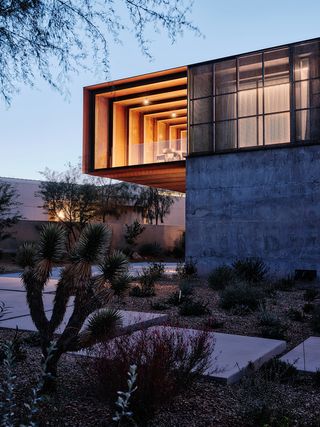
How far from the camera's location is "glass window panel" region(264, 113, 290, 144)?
18219mm

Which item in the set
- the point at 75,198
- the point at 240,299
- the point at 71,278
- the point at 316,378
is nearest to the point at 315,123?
the point at 240,299

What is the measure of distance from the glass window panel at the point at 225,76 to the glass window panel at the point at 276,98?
4.72 ft

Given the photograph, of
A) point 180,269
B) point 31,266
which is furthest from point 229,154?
point 31,266

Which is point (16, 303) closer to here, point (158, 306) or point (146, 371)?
point (158, 306)

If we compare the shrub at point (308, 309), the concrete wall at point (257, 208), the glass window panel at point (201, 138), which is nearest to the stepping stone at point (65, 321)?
the shrub at point (308, 309)

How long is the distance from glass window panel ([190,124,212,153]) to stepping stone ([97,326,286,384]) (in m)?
12.8

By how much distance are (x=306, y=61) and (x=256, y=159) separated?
4.01 m

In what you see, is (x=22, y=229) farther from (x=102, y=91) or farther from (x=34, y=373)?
(x=34, y=373)

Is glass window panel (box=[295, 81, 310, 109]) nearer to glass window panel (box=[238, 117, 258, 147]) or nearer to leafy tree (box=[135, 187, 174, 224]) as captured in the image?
glass window panel (box=[238, 117, 258, 147])

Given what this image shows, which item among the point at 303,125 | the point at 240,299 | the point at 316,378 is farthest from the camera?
the point at 303,125

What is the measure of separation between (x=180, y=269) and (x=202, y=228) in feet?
6.04

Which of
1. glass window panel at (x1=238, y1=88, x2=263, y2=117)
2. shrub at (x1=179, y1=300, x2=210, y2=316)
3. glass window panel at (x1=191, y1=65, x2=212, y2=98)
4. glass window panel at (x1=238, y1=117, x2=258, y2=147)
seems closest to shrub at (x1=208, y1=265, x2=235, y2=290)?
shrub at (x1=179, y1=300, x2=210, y2=316)

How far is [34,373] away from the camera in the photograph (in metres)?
5.55

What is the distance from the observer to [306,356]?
21.5 feet
